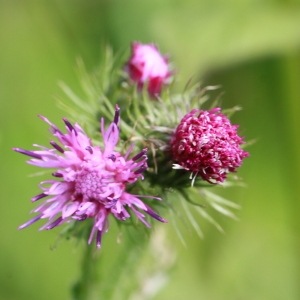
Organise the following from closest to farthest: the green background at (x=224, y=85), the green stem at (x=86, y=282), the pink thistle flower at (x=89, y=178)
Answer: the pink thistle flower at (x=89, y=178), the green stem at (x=86, y=282), the green background at (x=224, y=85)

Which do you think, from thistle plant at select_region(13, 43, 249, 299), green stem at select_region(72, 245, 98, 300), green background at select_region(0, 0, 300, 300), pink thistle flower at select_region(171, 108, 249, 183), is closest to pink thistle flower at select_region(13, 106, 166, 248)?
thistle plant at select_region(13, 43, 249, 299)

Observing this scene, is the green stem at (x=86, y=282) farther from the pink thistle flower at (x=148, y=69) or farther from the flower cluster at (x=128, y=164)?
the pink thistle flower at (x=148, y=69)

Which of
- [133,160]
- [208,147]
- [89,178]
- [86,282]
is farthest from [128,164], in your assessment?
[86,282]

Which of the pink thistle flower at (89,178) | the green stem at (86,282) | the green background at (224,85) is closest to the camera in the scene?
the pink thistle flower at (89,178)

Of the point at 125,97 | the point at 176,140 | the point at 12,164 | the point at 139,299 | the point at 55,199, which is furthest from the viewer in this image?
the point at 12,164

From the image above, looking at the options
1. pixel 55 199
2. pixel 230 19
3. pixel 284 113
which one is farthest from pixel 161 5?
pixel 55 199

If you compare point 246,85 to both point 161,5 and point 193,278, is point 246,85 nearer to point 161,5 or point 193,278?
point 161,5

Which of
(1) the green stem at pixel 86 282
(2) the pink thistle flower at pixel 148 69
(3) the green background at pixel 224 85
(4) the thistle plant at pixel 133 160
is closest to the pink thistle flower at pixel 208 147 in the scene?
(4) the thistle plant at pixel 133 160
